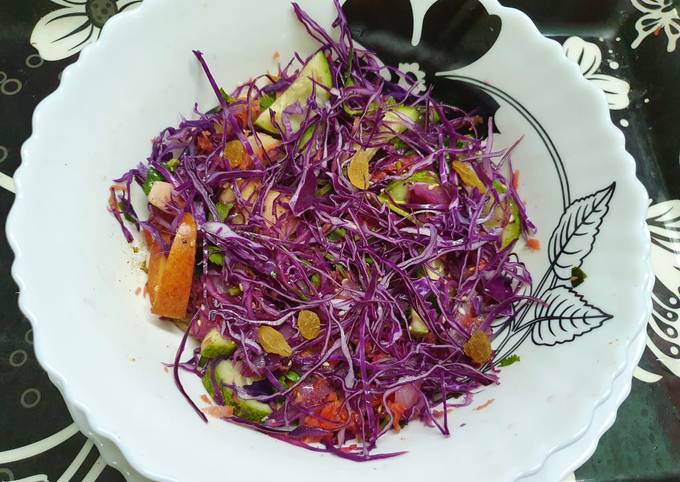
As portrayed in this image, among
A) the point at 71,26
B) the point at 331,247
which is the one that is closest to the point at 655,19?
the point at 331,247

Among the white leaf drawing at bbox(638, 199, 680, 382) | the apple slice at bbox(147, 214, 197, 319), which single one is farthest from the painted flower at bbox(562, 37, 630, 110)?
the apple slice at bbox(147, 214, 197, 319)

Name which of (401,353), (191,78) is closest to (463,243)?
(401,353)

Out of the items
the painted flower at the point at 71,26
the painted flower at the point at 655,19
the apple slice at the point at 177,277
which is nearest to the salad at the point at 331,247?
the apple slice at the point at 177,277

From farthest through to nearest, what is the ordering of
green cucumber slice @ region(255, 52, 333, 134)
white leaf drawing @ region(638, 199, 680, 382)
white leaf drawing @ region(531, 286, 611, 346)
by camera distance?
white leaf drawing @ region(638, 199, 680, 382), green cucumber slice @ region(255, 52, 333, 134), white leaf drawing @ region(531, 286, 611, 346)

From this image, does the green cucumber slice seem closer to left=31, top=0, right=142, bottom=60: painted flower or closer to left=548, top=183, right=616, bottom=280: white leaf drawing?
left=548, top=183, right=616, bottom=280: white leaf drawing

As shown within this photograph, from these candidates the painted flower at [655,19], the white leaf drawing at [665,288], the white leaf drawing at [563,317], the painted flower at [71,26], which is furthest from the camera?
the painted flower at [655,19]

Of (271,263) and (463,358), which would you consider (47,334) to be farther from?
(463,358)

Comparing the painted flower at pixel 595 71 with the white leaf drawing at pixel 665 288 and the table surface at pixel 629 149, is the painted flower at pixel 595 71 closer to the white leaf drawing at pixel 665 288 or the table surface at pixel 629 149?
the table surface at pixel 629 149

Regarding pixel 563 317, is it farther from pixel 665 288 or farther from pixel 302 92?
pixel 302 92
